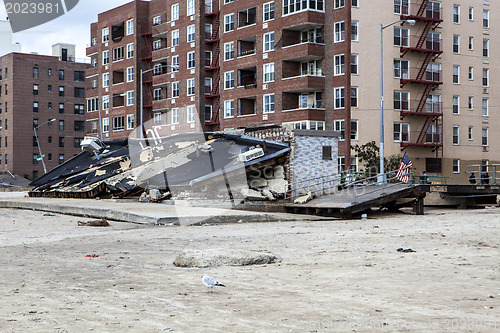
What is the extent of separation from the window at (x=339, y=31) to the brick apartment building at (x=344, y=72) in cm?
9

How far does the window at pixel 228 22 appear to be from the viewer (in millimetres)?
63188

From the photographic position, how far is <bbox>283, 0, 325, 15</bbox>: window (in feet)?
180

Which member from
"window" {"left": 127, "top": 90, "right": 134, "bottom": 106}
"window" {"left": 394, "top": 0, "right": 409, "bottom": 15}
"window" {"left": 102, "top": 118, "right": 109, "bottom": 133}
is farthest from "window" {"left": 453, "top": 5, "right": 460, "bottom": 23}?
"window" {"left": 102, "top": 118, "right": 109, "bottom": 133}

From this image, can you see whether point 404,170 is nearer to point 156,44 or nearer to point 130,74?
point 156,44

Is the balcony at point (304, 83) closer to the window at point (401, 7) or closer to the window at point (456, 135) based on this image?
the window at point (401, 7)

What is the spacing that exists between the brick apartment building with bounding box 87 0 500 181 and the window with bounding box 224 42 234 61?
0.11 m

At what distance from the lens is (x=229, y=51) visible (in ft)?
208

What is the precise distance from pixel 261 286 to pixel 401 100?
51.1m

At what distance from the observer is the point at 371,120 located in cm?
5488

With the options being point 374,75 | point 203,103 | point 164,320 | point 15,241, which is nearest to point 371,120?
point 374,75

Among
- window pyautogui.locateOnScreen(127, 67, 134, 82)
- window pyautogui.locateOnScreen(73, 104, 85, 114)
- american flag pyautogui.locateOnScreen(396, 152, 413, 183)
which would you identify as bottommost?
american flag pyautogui.locateOnScreen(396, 152, 413, 183)

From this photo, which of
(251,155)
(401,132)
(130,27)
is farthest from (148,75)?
(251,155)

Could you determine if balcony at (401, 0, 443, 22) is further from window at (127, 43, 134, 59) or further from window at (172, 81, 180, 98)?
window at (127, 43, 134, 59)

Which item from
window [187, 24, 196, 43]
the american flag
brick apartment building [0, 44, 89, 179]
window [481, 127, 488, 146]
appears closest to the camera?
the american flag
